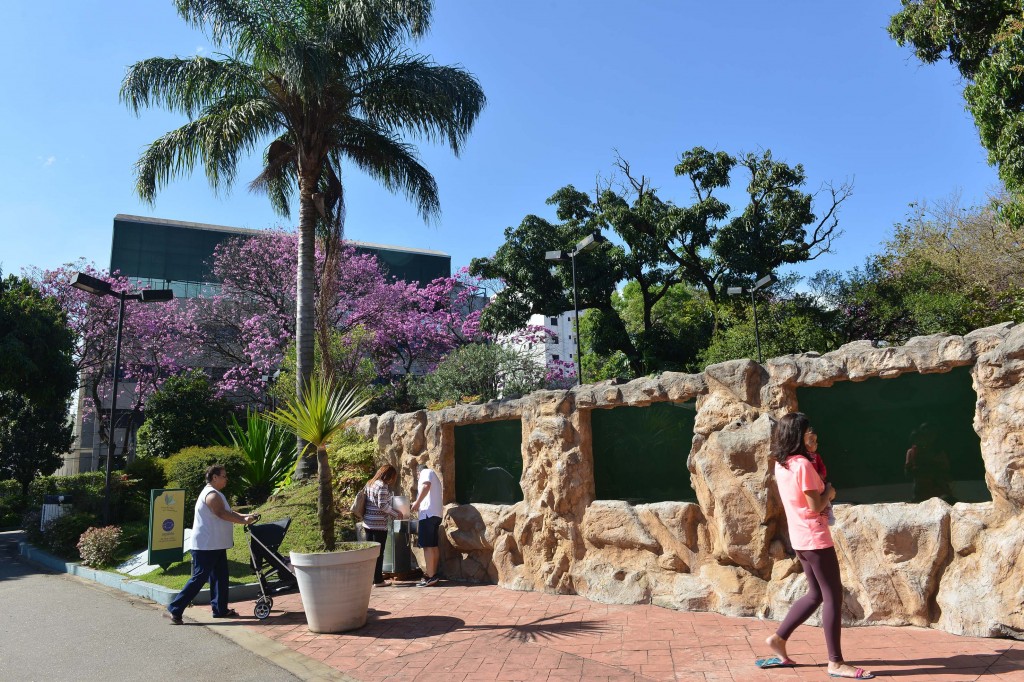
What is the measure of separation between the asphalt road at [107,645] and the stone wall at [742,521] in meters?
3.46

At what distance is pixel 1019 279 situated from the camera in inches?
786

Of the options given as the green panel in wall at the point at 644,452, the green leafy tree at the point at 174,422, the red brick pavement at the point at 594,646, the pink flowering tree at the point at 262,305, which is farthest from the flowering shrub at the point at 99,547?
the pink flowering tree at the point at 262,305

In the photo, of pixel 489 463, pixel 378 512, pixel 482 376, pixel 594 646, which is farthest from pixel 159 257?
pixel 594 646

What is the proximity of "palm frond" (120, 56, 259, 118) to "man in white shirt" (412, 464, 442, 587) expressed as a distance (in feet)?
30.6

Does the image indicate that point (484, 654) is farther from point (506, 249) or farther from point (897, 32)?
point (506, 249)

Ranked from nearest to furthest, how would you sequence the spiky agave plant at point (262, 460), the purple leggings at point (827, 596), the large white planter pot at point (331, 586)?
the purple leggings at point (827, 596) < the large white planter pot at point (331, 586) < the spiky agave plant at point (262, 460)

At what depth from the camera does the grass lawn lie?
8.95 m

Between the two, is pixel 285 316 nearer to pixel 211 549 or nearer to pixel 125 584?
pixel 125 584

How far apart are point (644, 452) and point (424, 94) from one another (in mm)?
9297

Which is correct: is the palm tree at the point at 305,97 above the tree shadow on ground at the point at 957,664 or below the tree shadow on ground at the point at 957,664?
above

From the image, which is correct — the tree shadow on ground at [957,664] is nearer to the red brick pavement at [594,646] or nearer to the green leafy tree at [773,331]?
the red brick pavement at [594,646]

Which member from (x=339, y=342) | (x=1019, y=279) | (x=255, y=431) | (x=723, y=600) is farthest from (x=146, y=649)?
(x=1019, y=279)

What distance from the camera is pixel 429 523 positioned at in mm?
8672

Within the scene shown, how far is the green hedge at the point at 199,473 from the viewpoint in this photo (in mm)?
13078
